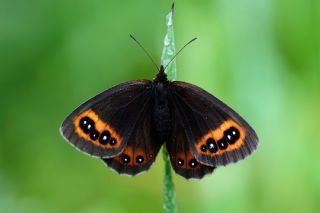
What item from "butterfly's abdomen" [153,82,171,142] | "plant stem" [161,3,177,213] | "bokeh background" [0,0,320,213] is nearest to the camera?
"plant stem" [161,3,177,213]

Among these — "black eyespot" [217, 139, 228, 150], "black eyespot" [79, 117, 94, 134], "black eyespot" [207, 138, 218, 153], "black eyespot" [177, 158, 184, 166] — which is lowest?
"black eyespot" [177, 158, 184, 166]

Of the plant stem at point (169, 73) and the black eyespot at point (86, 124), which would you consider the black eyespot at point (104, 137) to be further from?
the plant stem at point (169, 73)

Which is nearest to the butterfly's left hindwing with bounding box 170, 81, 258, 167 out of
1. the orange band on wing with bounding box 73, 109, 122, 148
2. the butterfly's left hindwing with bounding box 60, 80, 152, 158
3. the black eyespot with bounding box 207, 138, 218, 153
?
the black eyespot with bounding box 207, 138, 218, 153

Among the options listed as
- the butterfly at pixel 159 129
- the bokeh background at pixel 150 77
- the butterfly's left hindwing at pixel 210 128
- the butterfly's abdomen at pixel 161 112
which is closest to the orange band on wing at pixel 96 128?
the butterfly at pixel 159 129

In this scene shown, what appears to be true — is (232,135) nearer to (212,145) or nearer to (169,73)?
(212,145)

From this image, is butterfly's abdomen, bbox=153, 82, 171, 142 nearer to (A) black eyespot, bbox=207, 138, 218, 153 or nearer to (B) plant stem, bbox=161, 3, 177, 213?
(A) black eyespot, bbox=207, 138, 218, 153

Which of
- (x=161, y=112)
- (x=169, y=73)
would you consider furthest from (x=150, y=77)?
(x=169, y=73)

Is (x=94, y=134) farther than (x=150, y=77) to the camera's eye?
No
